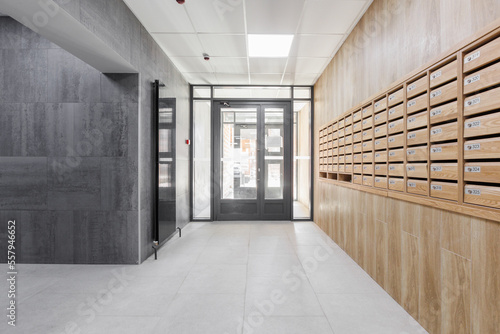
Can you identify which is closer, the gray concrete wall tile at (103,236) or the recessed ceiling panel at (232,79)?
the gray concrete wall tile at (103,236)

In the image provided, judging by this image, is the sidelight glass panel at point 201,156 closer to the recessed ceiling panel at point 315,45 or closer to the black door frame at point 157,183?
the black door frame at point 157,183

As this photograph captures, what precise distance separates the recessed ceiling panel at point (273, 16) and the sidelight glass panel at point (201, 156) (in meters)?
2.61

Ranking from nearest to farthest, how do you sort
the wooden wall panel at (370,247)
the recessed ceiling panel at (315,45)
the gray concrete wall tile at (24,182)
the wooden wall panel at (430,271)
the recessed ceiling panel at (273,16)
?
1. the wooden wall panel at (430,271)
2. the wooden wall panel at (370,247)
3. the recessed ceiling panel at (273,16)
4. the gray concrete wall tile at (24,182)
5. the recessed ceiling panel at (315,45)

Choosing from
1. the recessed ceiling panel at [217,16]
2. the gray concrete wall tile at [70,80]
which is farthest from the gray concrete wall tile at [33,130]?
the recessed ceiling panel at [217,16]

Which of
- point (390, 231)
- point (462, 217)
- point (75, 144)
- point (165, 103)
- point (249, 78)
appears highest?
point (249, 78)

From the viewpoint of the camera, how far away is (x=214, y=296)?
2342mm

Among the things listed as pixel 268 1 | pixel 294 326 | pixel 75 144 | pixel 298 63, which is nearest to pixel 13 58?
pixel 75 144

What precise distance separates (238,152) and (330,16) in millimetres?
3256

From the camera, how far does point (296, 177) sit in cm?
593

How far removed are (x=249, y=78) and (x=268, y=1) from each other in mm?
2309

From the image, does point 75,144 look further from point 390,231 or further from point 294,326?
point 390,231

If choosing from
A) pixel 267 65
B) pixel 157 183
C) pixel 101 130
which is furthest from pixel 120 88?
pixel 267 65

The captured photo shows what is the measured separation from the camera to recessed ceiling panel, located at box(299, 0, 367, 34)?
275cm

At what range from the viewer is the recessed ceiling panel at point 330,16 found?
9.02 feet
